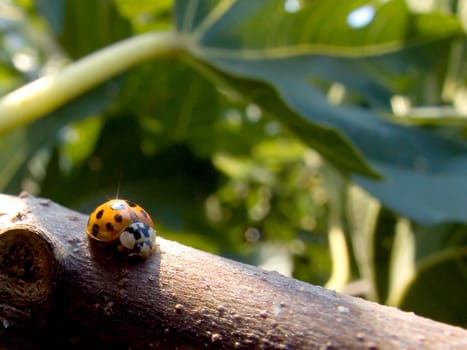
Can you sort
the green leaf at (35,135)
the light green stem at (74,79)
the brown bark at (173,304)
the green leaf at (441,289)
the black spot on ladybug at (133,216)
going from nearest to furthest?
the brown bark at (173,304) → the black spot on ladybug at (133,216) → the light green stem at (74,79) → the green leaf at (441,289) → the green leaf at (35,135)

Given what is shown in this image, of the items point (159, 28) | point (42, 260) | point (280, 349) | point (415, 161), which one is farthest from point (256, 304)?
point (159, 28)

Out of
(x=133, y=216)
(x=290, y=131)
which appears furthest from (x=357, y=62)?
(x=133, y=216)

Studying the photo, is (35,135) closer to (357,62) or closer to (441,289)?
(357,62)

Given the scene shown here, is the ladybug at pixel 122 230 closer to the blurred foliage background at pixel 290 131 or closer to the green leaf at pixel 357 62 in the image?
the blurred foliage background at pixel 290 131

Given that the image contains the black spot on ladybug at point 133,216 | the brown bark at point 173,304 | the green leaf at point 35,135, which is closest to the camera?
the brown bark at point 173,304

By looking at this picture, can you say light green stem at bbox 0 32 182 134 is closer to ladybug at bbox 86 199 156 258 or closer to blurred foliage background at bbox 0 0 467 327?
blurred foliage background at bbox 0 0 467 327

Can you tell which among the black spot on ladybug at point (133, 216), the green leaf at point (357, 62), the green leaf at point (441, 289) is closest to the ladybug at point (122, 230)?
the black spot on ladybug at point (133, 216)

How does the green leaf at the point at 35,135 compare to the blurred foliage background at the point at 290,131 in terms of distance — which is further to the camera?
the green leaf at the point at 35,135
